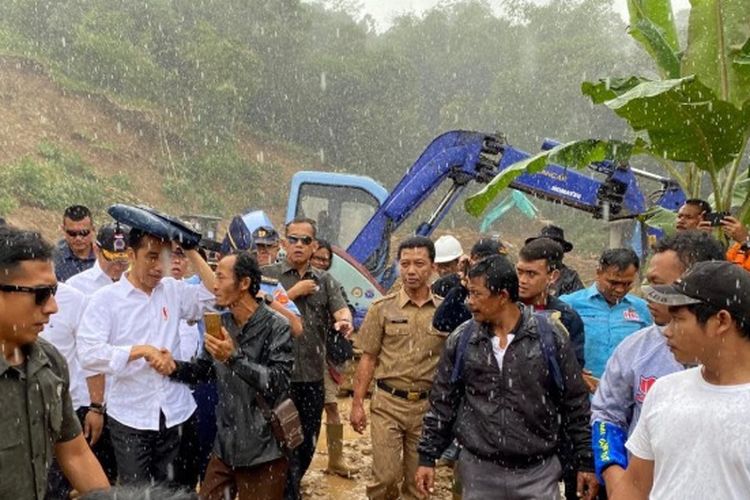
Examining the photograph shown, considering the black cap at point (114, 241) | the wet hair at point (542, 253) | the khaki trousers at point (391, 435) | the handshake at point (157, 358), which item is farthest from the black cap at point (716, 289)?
the black cap at point (114, 241)

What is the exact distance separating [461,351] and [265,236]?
3.85m

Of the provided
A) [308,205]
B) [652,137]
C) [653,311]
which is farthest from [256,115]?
[653,311]

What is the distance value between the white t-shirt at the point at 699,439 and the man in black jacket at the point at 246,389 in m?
2.20

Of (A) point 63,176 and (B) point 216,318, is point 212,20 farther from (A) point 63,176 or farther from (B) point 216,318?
(B) point 216,318

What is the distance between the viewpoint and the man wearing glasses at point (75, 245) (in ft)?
20.8

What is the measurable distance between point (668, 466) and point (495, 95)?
3307cm

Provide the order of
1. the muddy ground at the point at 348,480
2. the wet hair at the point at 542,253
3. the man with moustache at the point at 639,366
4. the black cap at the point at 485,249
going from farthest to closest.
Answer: the muddy ground at the point at 348,480, the black cap at the point at 485,249, the wet hair at the point at 542,253, the man with moustache at the point at 639,366

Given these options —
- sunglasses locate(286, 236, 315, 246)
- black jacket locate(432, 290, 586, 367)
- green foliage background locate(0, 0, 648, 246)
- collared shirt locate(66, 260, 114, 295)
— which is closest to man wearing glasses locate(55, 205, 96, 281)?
collared shirt locate(66, 260, 114, 295)

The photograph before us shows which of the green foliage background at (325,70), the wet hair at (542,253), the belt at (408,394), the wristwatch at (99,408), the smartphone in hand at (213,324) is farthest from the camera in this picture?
the green foliage background at (325,70)

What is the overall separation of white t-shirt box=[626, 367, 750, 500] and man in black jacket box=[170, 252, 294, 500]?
2204 mm

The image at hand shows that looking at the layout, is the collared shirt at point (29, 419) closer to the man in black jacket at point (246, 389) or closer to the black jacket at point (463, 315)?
the man in black jacket at point (246, 389)

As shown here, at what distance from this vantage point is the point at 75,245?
6383 millimetres

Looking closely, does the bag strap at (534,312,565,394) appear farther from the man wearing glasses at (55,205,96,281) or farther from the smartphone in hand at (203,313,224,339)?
the man wearing glasses at (55,205,96,281)

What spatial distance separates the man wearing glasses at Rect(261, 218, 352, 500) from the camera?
6.30 meters
